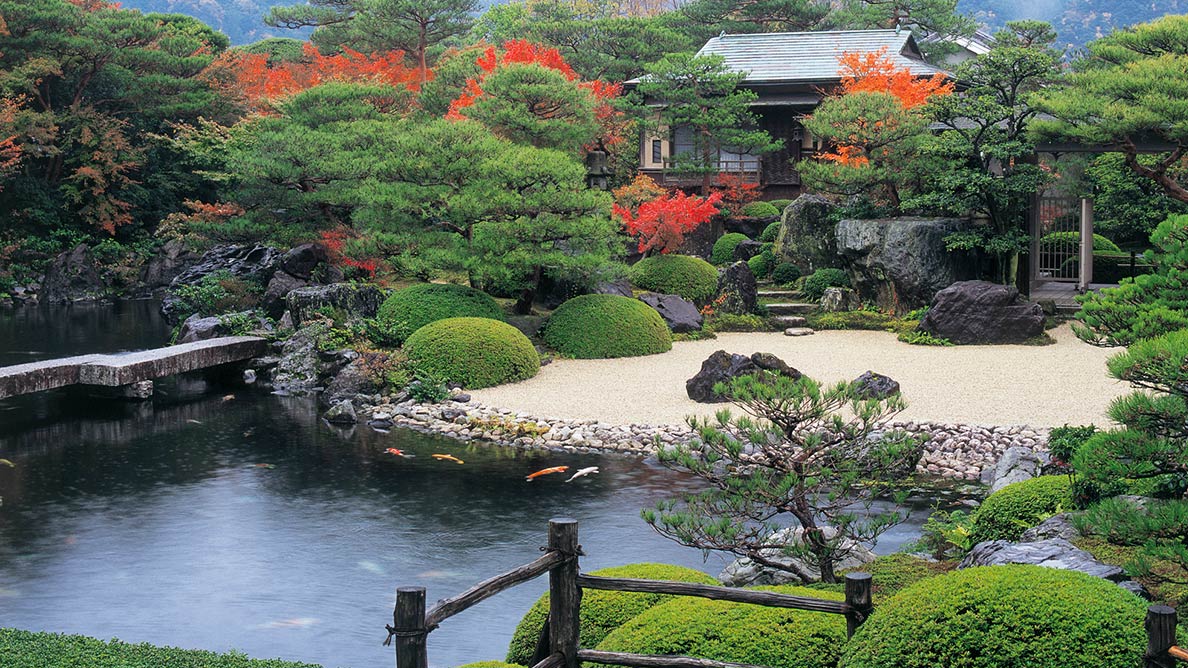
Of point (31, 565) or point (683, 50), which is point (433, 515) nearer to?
point (31, 565)

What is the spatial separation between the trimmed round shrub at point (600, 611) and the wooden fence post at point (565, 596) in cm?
31

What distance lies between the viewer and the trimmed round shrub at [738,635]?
5316 millimetres

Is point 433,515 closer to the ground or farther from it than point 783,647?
closer to the ground

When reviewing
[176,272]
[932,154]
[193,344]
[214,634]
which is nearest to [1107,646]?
[214,634]

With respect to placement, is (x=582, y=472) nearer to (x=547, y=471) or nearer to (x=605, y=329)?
(x=547, y=471)

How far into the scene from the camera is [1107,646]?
177 inches

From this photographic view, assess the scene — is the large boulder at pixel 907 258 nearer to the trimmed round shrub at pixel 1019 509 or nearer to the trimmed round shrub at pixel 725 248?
the trimmed round shrub at pixel 725 248

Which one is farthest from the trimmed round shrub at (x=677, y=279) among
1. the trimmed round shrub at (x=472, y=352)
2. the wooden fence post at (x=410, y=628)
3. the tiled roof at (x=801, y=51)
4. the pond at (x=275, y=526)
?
the wooden fence post at (x=410, y=628)

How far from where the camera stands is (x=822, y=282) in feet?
73.6

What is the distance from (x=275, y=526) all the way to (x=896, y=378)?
346 inches

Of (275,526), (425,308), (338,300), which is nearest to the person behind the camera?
(275,526)

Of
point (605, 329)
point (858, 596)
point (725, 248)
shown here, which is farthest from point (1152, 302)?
point (725, 248)

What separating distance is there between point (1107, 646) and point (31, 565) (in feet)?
26.8

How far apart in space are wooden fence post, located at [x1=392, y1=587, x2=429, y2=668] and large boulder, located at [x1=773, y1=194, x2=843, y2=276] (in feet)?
61.7
